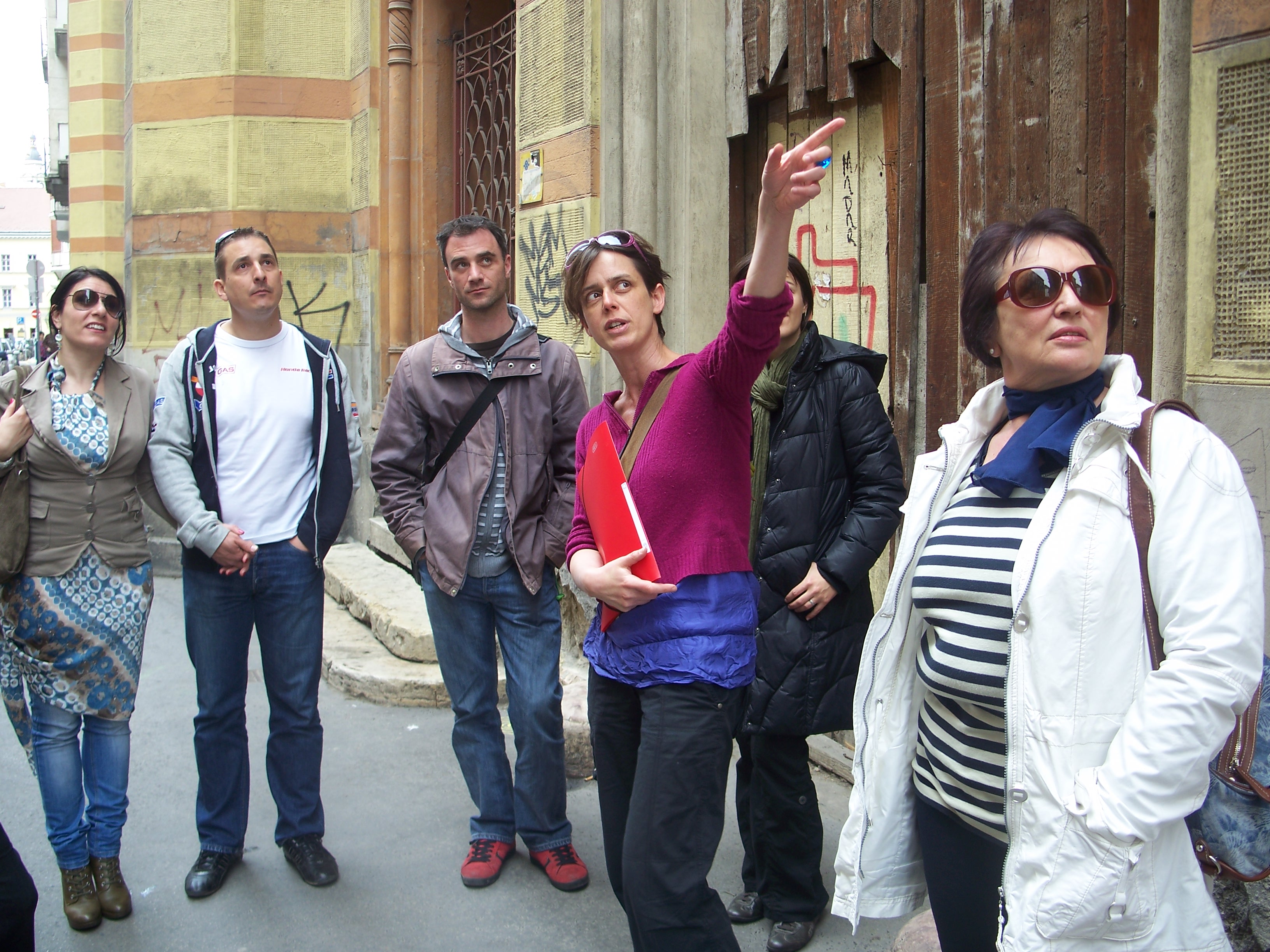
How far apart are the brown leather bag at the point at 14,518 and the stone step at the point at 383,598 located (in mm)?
1969

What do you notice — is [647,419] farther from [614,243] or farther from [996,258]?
[996,258]

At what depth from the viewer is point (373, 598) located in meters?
6.25

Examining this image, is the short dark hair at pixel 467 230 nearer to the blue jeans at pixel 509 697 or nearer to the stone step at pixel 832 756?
the blue jeans at pixel 509 697

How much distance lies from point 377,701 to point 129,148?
5820mm

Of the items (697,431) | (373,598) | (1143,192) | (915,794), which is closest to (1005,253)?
(697,431)

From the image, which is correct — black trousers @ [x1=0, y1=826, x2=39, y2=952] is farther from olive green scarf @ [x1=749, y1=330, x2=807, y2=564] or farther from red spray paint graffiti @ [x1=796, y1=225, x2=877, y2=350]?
red spray paint graffiti @ [x1=796, y1=225, x2=877, y2=350]

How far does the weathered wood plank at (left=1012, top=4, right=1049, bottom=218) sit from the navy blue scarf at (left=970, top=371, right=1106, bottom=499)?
1597 mm

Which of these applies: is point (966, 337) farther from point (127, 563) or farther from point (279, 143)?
point (279, 143)

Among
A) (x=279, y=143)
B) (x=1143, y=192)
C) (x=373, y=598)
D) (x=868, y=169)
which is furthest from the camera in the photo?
(x=279, y=143)

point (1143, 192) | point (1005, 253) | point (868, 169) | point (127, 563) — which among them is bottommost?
point (127, 563)

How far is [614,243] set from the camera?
2.40 metres

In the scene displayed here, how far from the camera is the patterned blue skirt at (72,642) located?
3.20 metres

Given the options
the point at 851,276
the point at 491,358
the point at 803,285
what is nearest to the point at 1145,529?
the point at 803,285

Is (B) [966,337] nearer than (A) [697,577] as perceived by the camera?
Yes
